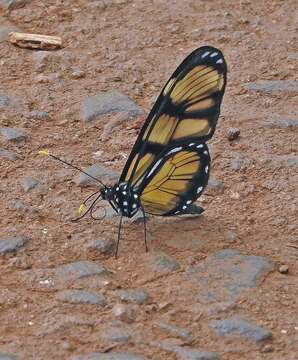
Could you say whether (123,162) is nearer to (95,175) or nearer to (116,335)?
(95,175)

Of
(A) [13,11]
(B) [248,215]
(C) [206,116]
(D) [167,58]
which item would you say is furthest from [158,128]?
(A) [13,11]

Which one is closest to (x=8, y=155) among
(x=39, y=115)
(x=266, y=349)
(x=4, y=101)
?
(x=39, y=115)

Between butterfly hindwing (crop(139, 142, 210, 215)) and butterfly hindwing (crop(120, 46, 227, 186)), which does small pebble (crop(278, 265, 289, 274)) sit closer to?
butterfly hindwing (crop(139, 142, 210, 215))

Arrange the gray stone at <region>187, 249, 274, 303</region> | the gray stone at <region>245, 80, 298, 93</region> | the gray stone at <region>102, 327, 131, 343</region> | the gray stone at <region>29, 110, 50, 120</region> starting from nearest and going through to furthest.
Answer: the gray stone at <region>102, 327, 131, 343</region>
the gray stone at <region>187, 249, 274, 303</region>
the gray stone at <region>29, 110, 50, 120</region>
the gray stone at <region>245, 80, 298, 93</region>

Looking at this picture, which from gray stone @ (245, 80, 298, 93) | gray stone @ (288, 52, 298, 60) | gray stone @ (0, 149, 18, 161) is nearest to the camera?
gray stone @ (0, 149, 18, 161)

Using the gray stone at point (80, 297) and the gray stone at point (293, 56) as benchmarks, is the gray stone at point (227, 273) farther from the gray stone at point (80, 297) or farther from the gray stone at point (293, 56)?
the gray stone at point (293, 56)

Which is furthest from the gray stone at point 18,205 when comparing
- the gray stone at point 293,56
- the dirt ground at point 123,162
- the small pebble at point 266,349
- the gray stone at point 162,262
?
the gray stone at point 293,56

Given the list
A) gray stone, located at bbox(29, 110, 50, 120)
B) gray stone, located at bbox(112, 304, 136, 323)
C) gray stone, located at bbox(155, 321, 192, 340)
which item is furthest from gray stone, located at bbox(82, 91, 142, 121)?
gray stone, located at bbox(155, 321, 192, 340)
